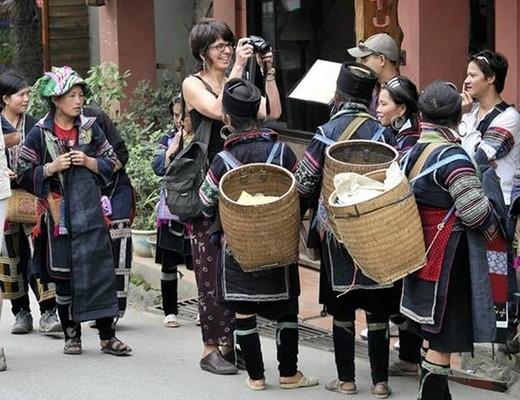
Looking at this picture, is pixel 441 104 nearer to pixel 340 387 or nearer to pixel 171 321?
pixel 340 387

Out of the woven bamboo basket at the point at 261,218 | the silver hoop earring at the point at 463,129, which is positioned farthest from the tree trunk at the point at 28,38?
the woven bamboo basket at the point at 261,218

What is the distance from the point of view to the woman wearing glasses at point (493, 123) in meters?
6.98

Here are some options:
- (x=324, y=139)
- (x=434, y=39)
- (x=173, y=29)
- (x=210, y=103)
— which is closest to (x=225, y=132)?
(x=210, y=103)

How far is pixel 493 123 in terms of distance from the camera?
277 inches

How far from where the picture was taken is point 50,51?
1572cm

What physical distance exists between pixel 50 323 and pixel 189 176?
6.26ft

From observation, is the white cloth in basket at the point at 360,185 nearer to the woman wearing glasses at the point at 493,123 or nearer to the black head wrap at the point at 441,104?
the black head wrap at the point at 441,104

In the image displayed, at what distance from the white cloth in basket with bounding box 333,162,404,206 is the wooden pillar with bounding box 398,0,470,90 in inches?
111

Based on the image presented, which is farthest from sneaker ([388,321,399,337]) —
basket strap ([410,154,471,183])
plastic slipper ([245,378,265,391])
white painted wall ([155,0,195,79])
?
white painted wall ([155,0,195,79])

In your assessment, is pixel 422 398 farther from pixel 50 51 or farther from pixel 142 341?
pixel 50 51

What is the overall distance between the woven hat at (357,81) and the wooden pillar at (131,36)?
6.96 metres

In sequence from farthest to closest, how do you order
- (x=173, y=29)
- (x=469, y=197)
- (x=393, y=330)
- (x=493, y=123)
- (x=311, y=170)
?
(x=173, y=29) < (x=393, y=330) < (x=493, y=123) < (x=311, y=170) < (x=469, y=197)

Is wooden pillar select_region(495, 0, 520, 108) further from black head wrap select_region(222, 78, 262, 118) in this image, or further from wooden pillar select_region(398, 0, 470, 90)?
black head wrap select_region(222, 78, 262, 118)

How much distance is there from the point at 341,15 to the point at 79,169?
3.75 metres
